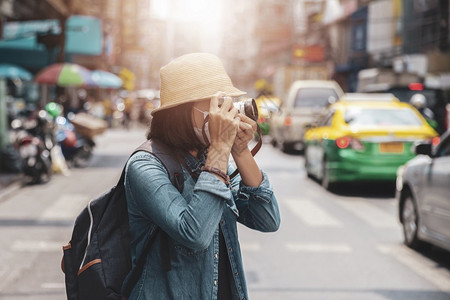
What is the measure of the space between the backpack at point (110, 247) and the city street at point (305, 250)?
374 centimetres

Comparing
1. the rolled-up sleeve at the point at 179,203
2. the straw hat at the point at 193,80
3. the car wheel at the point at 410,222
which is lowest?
the car wheel at the point at 410,222

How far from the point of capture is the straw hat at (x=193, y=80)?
258 centimetres

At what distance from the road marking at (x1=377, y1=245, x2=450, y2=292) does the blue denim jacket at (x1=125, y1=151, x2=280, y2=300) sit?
14.3ft

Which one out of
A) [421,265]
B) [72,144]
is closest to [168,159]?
[421,265]

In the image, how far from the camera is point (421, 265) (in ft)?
24.9

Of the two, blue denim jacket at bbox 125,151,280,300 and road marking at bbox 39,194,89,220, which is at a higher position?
blue denim jacket at bbox 125,151,280,300

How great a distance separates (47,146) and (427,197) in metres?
9.42

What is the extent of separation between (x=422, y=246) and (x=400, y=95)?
14.2 metres

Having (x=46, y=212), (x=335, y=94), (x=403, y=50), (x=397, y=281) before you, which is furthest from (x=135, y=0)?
(x=397, y=281)

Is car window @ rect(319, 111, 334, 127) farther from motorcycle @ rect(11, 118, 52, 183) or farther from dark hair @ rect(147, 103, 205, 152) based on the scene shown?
dark hair @ rect(147, 103, 205, 152)

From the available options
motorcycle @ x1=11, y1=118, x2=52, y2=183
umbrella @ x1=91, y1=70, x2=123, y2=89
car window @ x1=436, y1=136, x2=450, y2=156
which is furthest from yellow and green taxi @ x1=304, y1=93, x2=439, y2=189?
umbrella @ x1=91, y1=70, x2=123, y2=89

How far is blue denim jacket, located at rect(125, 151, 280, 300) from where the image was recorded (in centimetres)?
244

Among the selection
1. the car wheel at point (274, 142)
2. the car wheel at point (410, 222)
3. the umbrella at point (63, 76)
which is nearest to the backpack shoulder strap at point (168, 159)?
the car wheel at point (410, 222)

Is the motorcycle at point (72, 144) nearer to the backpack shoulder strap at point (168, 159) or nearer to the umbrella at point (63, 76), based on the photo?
the umbrella at point (63, 76)
